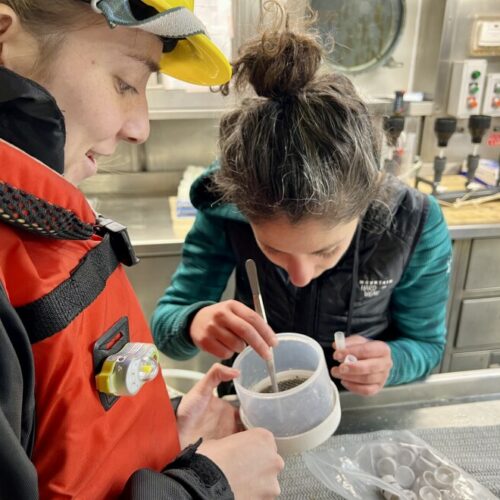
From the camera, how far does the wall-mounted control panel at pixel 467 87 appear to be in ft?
7.01

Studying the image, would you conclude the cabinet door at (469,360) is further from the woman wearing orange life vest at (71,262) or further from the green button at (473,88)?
the woman wearing orange life vest at (71,262)

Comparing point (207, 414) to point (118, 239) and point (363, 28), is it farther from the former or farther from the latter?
point (363, 28)

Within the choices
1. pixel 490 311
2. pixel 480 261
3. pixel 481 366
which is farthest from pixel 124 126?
pixel 481 366

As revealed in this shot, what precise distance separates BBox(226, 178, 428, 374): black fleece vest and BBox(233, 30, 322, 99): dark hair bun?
0.31 m

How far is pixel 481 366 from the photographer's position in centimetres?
205

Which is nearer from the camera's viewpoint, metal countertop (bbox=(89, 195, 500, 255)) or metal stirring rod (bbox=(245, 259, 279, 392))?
metal stirring rod (bbox=(245, 259, 279, 392))

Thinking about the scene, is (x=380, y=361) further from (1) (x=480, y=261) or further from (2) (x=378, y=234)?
(1) (x=480, y=261)

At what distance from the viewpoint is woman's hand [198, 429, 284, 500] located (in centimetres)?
62

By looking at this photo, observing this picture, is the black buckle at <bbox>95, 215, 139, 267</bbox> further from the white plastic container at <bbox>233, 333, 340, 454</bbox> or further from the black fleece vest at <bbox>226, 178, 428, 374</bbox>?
the black fleece vest at <bbox>226, 178, 428, 374</bbox>

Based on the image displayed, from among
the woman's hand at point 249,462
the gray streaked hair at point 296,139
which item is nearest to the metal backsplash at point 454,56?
the gray streaked hair at point 296,139

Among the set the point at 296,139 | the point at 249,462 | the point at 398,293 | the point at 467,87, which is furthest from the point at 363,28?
the point at 249,462

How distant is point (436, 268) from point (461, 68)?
1.46 metres

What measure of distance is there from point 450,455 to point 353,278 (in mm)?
407

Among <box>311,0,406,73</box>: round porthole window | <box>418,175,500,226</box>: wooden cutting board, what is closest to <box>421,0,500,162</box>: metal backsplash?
<box>311,0,406,73</box>: round porthole window
